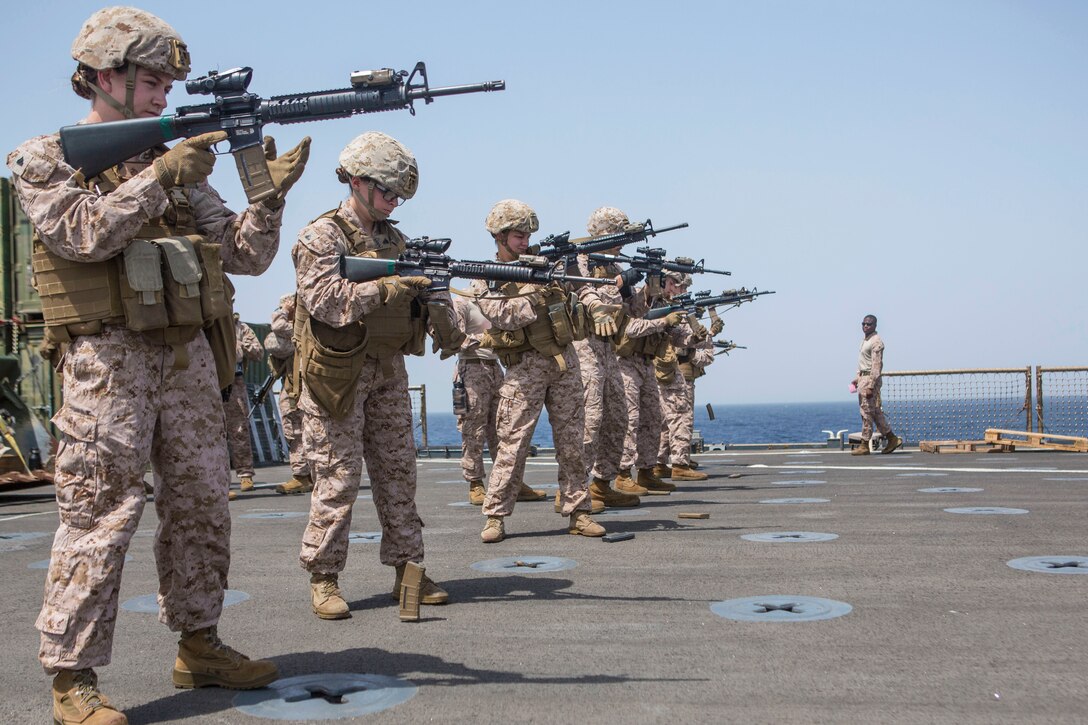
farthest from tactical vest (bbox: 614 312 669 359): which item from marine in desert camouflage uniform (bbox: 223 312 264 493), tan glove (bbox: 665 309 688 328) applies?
marine in desert camouflage uniform (bbox: 223 312 264 493)

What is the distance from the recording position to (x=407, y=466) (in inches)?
187

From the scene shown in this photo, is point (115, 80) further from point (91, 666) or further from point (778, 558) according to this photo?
point (778, 558)

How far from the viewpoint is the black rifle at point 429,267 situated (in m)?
4.51

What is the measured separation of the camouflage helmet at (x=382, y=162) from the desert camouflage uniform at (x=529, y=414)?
2026 mm

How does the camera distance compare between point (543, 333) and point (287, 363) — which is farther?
point (287, 363)

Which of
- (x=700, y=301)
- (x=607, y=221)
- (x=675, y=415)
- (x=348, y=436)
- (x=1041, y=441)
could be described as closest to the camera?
(x=348, y=436)

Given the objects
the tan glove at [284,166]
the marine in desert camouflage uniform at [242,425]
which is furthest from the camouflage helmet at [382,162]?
the marine in desert camouflage uniform at [242,425]

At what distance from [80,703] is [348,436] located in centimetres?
188

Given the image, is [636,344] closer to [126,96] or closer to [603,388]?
[603,388]

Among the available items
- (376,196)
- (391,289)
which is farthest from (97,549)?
(376,196)

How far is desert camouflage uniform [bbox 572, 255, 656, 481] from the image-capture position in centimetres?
831

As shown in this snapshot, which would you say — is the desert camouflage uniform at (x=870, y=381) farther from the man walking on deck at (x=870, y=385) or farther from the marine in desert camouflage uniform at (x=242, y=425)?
the marine in desert camouflage uniform at (x=242, y=425)

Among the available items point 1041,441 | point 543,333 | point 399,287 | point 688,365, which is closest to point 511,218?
point 543,333

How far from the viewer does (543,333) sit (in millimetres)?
6793
